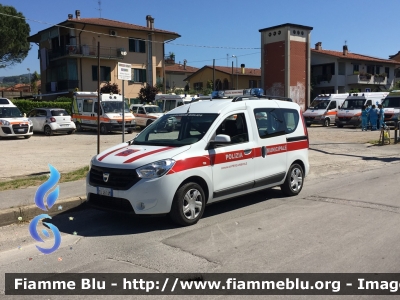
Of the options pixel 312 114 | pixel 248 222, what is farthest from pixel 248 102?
pixel 312 114

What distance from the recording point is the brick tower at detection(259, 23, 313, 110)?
133 ft

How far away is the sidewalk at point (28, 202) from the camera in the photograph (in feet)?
22.4

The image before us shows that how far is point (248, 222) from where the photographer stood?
6645 mm

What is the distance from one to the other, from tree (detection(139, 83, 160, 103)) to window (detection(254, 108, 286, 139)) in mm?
32356

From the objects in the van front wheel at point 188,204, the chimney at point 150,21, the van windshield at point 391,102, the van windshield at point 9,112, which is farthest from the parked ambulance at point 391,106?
the chimney at point 150,21

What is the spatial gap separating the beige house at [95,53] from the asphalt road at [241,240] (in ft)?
110

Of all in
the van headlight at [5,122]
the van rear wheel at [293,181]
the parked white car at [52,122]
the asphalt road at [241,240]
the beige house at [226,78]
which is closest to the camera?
the asphalt road at [241,240]

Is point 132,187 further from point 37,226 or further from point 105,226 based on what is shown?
point 37,226

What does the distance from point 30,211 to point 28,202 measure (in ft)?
1.52

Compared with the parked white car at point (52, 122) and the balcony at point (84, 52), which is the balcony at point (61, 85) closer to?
the balcony at point (84, 52)

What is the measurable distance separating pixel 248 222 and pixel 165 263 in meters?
2.08

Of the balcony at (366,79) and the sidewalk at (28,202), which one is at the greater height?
the balcony at (366,79)

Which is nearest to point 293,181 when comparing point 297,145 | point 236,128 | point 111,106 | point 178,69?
point 297,145

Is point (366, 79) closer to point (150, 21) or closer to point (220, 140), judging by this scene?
point (150, 21)
